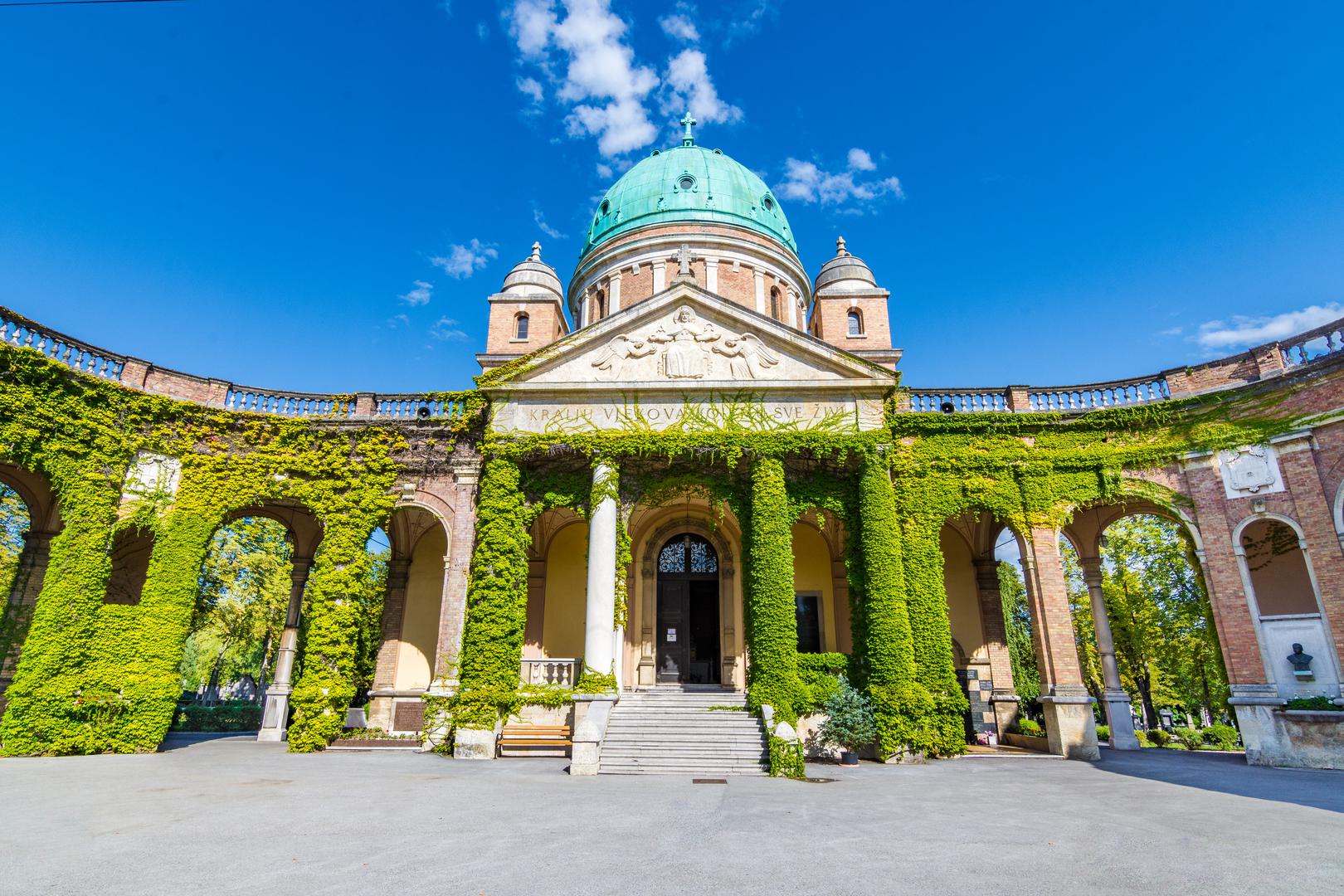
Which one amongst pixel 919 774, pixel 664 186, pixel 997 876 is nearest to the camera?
pixel 997 876

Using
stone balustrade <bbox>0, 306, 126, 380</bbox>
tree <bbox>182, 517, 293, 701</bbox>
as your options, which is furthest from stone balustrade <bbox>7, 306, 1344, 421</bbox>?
tree <bbox>182, 517, 293, 701</bbox>

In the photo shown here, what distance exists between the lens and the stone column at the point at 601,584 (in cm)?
1720

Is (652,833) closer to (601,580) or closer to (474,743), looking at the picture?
(474,743)

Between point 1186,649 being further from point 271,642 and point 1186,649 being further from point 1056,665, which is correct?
point 271,642

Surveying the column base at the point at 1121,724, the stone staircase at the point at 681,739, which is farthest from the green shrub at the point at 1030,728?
the stone staircase at the point at 681,739

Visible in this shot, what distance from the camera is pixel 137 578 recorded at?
21.8m

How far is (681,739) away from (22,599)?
16442mm

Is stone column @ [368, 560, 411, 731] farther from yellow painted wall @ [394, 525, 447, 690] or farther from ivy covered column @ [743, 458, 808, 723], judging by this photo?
ivy covered column @ [743, 458, 808, 723]

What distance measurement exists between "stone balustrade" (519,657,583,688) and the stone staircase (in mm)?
1884

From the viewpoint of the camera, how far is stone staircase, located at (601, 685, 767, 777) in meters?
14.0

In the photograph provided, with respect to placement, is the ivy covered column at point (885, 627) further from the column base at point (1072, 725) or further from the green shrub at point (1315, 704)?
the green shrub at point (1315, 704)

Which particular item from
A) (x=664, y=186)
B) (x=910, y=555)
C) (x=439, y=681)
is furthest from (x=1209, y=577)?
(x=664, y=186)

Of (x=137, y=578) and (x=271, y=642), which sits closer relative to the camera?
(x=137, y=578)

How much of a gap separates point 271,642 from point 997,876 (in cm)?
3734
